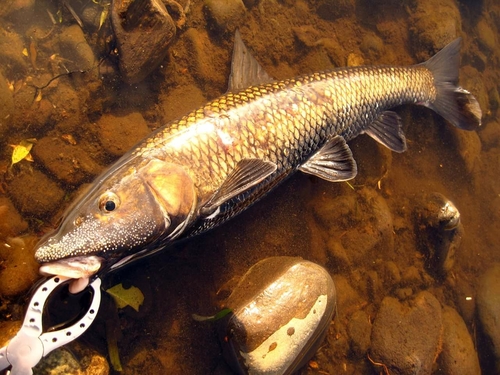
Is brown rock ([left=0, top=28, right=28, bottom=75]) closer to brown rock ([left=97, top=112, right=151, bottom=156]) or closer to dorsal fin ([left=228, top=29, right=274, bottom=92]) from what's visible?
brown rock ([left=97, top=112, right=151, bottom=156])

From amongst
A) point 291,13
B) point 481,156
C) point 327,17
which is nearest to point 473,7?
point 481,156

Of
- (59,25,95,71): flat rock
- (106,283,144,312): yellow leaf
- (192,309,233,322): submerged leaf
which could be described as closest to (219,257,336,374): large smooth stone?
(192,309,233,322): submerged leaf

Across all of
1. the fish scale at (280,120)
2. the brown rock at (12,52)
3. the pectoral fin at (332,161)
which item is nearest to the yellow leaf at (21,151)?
the brown rock at (12,52)

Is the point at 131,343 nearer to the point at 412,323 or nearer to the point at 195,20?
the point at 412,323

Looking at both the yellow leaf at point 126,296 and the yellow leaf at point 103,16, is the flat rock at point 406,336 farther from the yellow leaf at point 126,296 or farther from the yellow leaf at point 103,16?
the yellow leaf at point 103,16

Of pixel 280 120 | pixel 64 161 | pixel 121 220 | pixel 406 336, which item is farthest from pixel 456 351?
pixel 64 161

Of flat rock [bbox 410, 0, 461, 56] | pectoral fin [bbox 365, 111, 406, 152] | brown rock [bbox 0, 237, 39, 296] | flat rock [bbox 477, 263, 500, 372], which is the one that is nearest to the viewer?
Answer: brown rock [bbox 0, 237, 39, 296]
